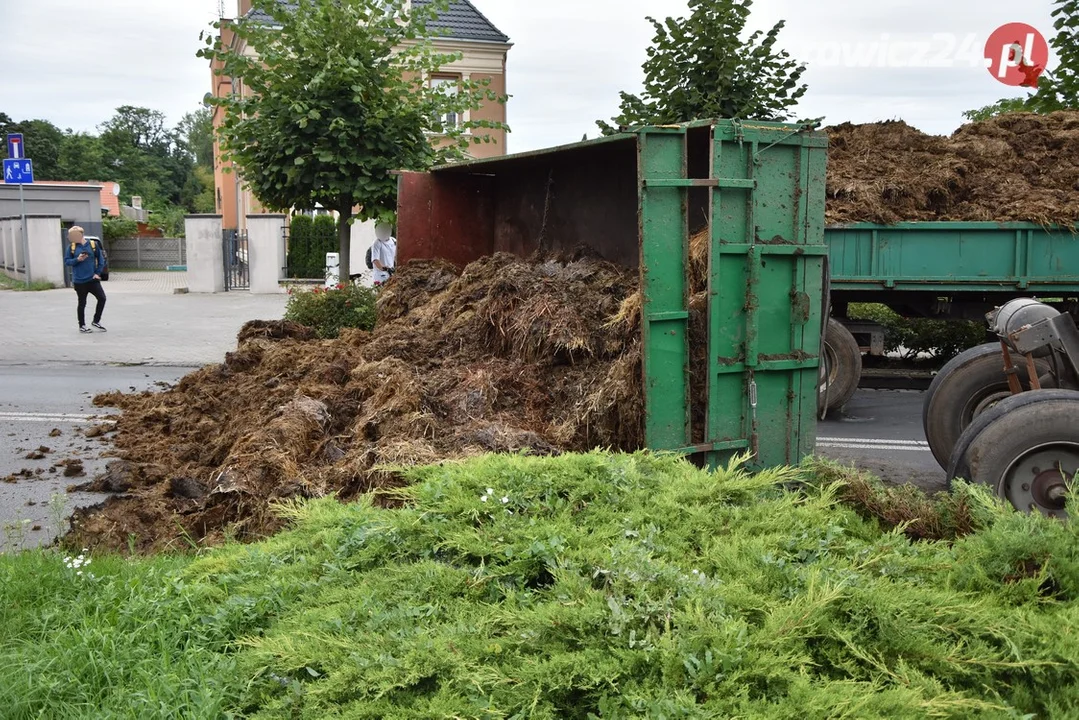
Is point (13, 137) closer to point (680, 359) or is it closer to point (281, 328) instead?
point (281, 328)

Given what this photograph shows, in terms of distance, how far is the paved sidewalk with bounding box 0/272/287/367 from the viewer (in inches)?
523

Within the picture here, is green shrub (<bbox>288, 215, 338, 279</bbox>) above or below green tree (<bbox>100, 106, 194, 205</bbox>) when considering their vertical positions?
below

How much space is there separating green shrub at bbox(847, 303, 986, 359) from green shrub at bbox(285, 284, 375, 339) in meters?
6.04

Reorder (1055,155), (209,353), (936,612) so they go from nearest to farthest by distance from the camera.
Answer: (936,612) → (1055,155) → (209,353)

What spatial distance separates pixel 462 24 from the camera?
3219 centimetres

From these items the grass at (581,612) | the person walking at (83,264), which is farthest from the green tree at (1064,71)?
the person walking at (83,264)

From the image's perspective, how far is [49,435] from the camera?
27.4 ft

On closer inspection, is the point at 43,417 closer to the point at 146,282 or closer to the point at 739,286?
the point at 739,286

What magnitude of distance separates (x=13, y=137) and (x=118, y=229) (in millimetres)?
19978

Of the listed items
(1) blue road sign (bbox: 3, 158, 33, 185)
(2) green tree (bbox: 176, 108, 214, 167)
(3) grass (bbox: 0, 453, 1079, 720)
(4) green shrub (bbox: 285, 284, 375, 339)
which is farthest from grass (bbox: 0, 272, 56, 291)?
(2) green tree (bbox: 176, 108, 214, 167)

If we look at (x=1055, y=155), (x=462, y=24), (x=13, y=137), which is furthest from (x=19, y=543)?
(x=462, y=24)

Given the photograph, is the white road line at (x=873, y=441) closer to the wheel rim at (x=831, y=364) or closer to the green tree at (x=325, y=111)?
the wheel rim at (x=831, y=364)

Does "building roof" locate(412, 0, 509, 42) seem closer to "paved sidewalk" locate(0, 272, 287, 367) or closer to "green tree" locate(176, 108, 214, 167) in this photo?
"paved sidewalk" locate(0, 272, 287, 367)

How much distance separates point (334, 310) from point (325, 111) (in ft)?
8.33
